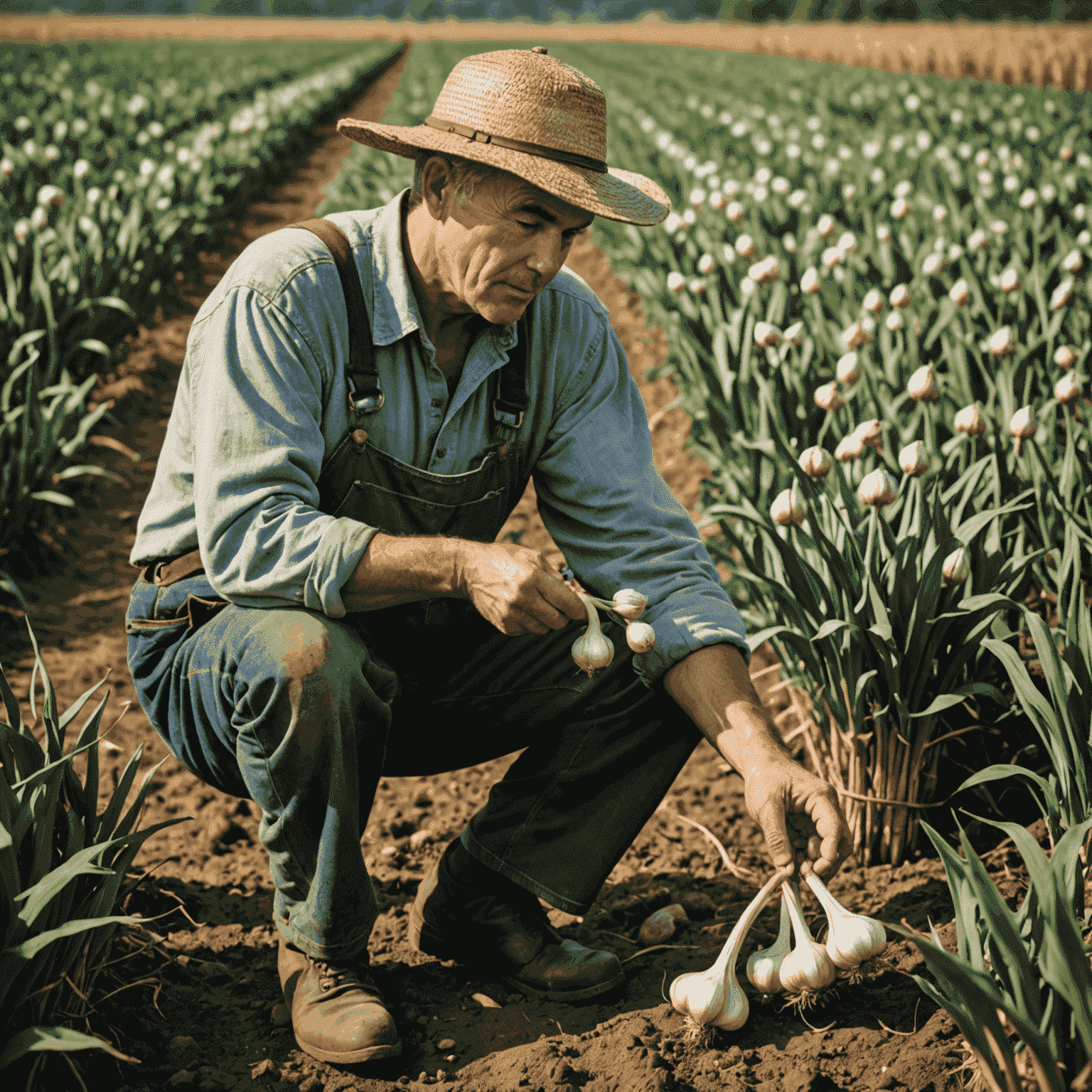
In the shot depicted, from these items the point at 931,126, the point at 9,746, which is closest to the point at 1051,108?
the point at 931,126

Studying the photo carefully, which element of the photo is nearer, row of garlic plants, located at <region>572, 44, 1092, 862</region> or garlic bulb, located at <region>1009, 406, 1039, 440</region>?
row of garlic plants, located at <region>572, 44, 1092, 862</region>

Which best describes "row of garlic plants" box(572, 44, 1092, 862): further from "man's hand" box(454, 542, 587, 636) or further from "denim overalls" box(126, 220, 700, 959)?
"man's hand" box(454, 542, 587, 636)

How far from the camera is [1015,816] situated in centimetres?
217

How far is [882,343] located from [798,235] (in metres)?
1.82

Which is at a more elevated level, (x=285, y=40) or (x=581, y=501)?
(x=285, y=40)

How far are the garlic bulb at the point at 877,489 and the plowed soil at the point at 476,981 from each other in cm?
70

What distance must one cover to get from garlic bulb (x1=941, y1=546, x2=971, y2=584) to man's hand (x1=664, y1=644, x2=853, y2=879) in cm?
48

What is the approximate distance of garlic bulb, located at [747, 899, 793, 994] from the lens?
58.7 inches

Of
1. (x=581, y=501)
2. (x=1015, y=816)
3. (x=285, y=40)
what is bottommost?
(x=1015, y=816)

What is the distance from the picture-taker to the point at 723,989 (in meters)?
1.51

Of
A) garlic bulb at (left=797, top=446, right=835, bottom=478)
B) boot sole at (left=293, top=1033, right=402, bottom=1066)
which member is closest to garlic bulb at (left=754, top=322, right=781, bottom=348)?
garlic bulb at (left=797, top=446, right=835, bottom=478)

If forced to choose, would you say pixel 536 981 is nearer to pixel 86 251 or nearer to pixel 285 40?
pixel 86 251

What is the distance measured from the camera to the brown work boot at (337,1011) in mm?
1604

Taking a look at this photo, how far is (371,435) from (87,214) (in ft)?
14.3
